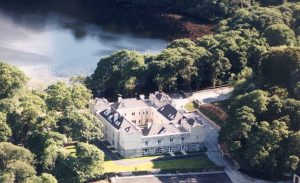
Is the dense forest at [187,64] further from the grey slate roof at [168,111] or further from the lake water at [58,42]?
the lake water at [58,42]

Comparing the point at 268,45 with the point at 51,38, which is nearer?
the point at 268,45

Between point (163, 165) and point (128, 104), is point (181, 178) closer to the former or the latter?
point (163, 165)

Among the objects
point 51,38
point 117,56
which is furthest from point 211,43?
point 51,38

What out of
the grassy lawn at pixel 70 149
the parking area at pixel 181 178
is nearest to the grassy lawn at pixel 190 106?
the parking area at pixel 181 178

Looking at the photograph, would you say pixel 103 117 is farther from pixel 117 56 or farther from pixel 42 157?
pixel 117 56

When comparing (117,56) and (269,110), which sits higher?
(117,56)

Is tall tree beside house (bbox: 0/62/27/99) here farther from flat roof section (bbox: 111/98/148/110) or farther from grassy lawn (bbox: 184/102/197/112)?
grassy lawn (bbox: 184/102/197/112)
